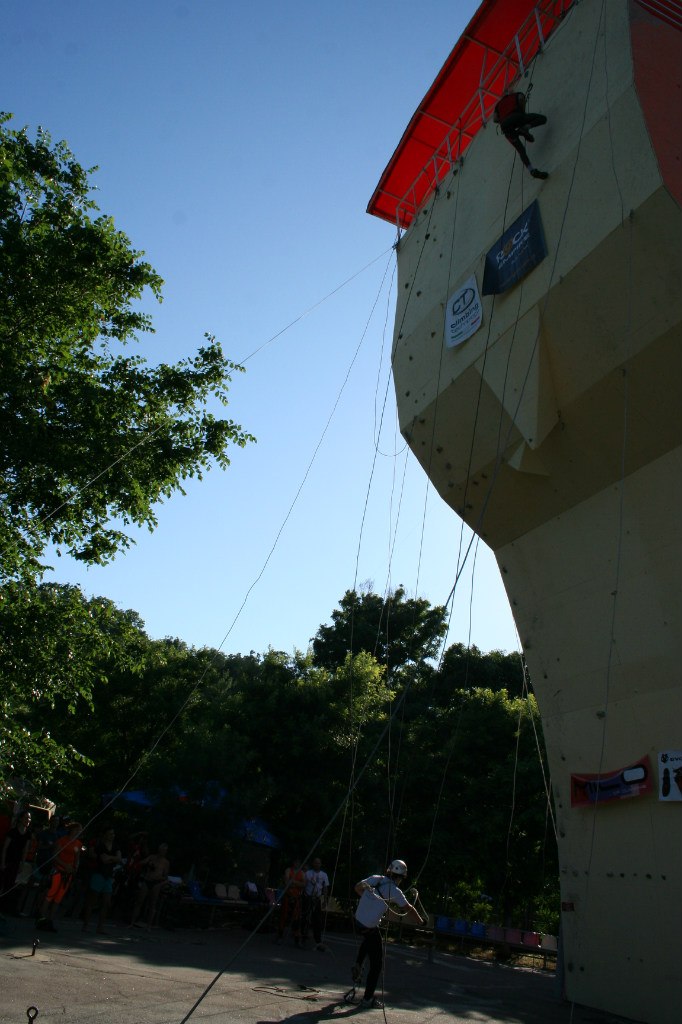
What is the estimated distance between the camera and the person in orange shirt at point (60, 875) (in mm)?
8398

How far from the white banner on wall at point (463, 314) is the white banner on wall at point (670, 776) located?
5595 mm

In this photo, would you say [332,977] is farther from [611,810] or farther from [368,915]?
[611,810]

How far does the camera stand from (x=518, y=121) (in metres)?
8.47

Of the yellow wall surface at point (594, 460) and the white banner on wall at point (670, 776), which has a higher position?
the yellow wall surface at point (594, 460)

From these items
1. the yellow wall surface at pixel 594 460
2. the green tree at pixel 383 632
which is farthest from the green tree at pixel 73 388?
the green tree at pixel 383 632

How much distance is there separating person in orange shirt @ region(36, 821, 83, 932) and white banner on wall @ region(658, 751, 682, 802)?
6.57 m

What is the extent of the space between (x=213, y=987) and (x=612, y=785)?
4.67 metres

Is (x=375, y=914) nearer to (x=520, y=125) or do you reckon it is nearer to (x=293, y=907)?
(x=293, y=907)

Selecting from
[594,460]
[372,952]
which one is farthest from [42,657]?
[594,460]

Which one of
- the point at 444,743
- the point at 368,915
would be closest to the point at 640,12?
the point at 368,915

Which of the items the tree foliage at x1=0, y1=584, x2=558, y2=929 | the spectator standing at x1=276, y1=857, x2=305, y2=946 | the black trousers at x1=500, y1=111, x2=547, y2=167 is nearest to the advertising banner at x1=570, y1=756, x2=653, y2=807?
the tree foliage at x1=0, y1=584, x2=558, y2=929

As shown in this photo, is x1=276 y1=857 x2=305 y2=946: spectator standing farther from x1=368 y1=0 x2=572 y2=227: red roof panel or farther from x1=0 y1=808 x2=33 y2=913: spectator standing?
x1=368 y1=0 x2=572 y2=227: red roof panel

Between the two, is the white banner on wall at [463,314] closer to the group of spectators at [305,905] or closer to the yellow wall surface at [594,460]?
the yellow wall surface at [594,460]

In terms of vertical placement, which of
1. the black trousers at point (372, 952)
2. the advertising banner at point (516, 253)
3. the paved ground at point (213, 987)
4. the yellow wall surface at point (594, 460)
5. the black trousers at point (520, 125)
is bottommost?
the paved ground at point (213, 987)
